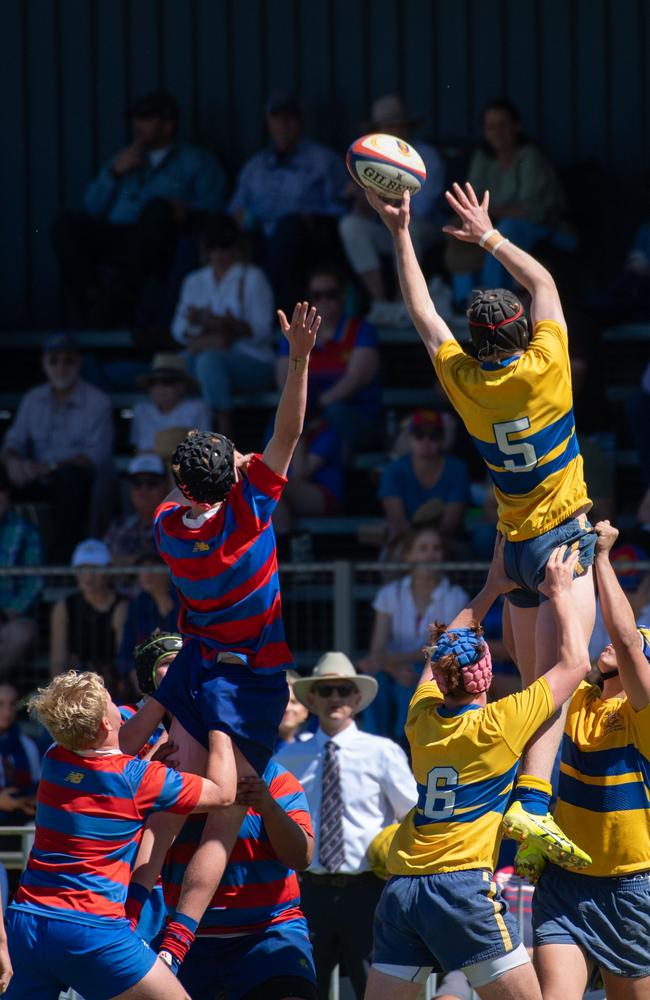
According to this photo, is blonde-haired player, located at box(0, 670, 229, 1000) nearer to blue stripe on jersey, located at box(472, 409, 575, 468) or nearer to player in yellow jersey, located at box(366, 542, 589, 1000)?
player in yellow jersey, located at box(366, 542, 589, 1000)

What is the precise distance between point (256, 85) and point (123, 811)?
9.73 m

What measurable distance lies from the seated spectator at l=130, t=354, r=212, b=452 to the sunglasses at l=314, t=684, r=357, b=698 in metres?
3.89

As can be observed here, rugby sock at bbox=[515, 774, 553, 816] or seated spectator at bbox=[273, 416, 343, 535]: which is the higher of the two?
rugby sock at bbox=[515, 774, 553, 816]

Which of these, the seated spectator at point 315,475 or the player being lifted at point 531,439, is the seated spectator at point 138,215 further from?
the player being lifted at point 531,439

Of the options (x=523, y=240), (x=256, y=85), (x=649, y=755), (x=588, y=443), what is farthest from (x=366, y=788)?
(x=256, y=85)

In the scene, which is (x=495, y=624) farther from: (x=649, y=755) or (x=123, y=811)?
(x=123, y=811)

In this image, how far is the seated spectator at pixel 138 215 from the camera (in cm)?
1309

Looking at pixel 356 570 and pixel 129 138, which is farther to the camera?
pixel 129 138

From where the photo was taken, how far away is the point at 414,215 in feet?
41.0

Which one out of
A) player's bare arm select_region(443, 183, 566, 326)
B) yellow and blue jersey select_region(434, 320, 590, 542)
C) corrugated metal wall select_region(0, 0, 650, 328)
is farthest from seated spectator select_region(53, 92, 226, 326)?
yellow and blue jersey select_region(434, 320, 590, 542)

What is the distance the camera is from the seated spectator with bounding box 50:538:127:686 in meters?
9.95

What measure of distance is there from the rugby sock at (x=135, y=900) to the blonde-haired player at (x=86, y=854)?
12.7 inches

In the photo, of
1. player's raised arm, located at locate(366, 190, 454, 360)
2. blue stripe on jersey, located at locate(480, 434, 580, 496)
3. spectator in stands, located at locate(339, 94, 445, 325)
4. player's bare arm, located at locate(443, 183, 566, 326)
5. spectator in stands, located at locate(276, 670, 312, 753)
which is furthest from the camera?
spectator in stands, located at locate(339, 94, 445, 325)

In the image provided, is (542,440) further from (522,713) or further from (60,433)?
(60,433)
